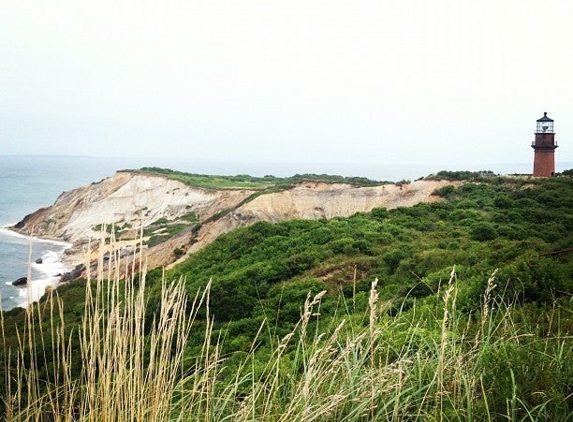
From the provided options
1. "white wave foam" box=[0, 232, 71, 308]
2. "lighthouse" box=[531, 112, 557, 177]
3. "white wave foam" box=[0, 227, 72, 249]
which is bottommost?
"white wave foam" box=[0, 232, 71, 308]

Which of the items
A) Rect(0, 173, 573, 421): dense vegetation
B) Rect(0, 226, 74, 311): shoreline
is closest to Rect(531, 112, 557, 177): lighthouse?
Rect(0, 173, 573, 421): dense vegetation

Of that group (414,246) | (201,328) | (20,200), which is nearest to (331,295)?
(201,328)

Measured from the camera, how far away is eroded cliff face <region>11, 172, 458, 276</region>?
33438 mm

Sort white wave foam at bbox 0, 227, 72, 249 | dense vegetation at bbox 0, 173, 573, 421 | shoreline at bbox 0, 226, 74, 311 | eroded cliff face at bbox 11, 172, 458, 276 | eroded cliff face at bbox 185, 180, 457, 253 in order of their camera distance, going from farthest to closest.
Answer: white wave foam at bbox 0, 227, 72, 249
eroded cliff face at bbox 11, 172, 458, 276
eroded cliff face at bbox 185, 180, 457, 253
shoreline at bbox 0, 226, 74, 311
dense vegetation at bbox 0, 173, 573, 421

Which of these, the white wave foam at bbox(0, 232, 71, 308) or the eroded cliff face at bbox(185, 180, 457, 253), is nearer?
the white wave foam at bbox(0, 232, 71, 308)

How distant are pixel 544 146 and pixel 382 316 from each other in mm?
33153

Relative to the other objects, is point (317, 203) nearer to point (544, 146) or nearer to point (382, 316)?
point (544, 146)

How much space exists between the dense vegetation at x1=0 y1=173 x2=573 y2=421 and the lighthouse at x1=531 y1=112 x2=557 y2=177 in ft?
19.2

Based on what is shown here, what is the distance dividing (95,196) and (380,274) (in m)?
53.7

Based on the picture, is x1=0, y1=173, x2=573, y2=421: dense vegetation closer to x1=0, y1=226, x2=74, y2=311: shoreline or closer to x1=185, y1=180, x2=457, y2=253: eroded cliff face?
x1=185, y1=180, x2=457, y2=253: eroded cliff face

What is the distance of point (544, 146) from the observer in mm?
34219

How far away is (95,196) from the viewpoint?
61.0m

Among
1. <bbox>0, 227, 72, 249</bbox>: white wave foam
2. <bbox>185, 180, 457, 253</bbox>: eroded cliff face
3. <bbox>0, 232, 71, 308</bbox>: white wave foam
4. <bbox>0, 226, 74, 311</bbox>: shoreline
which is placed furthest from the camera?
<bbox>0, 227, 72, 249</bbox>: white wave foam

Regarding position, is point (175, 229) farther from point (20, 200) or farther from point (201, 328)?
point (20, 200)
